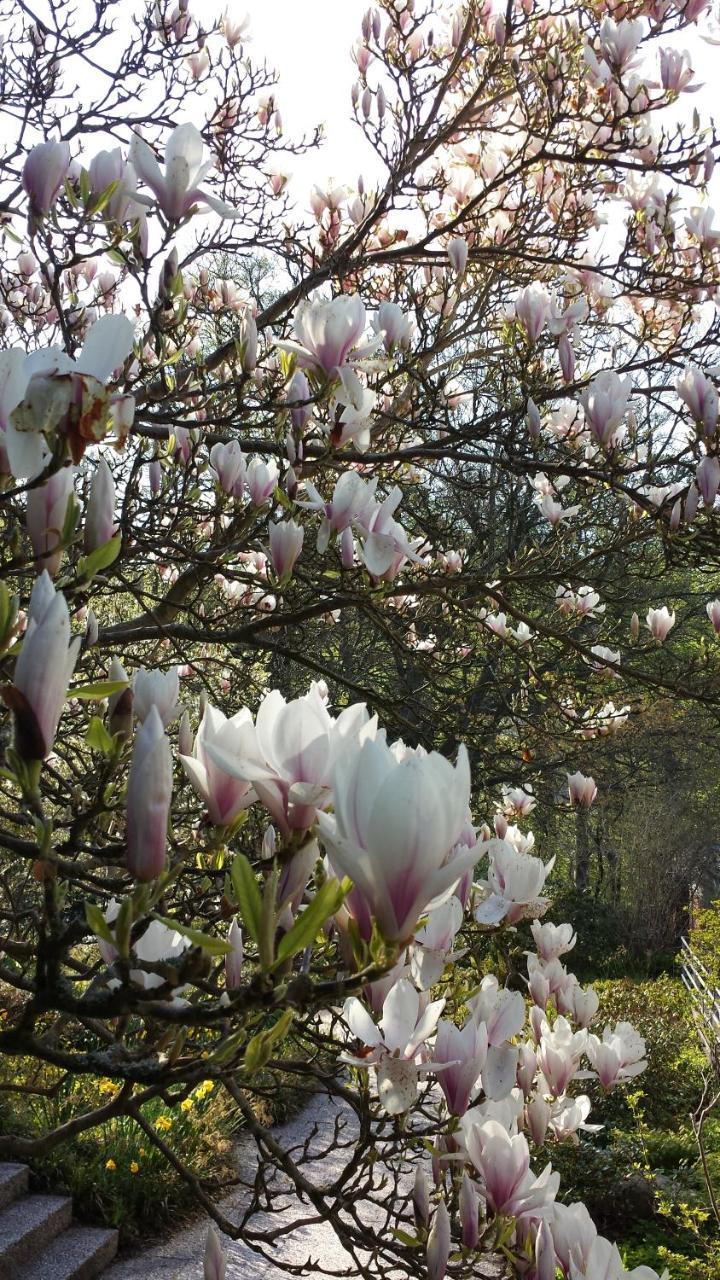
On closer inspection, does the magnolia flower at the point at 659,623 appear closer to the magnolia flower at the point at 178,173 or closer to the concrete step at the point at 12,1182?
the magnolia flower at the point at 178,173

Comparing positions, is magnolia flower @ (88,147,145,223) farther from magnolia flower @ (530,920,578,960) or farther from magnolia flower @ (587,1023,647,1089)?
magnolia flower @ (587,1023,647,1089)

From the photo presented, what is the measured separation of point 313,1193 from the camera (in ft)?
4.77

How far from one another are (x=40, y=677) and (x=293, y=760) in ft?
0.65

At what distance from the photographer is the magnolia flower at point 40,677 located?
68 cm

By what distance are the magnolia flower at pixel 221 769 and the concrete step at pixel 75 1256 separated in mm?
4185

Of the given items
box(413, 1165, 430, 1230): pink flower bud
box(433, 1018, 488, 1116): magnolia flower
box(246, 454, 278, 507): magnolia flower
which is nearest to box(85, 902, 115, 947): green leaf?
box(433, 1018, 488, 1116): magnolia flower

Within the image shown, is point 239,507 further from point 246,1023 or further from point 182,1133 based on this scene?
point 182,1133

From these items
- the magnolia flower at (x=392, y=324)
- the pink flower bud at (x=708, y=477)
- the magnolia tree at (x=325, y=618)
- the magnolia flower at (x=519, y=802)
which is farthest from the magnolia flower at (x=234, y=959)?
the magnolia flower at (x=519, y=802)

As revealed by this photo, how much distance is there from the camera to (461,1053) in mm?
1278

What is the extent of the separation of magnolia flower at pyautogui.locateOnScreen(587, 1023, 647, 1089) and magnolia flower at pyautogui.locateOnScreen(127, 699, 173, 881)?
1.63m

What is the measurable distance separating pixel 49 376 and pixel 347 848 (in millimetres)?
500

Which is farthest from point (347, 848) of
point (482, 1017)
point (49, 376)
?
point (482, 1017)

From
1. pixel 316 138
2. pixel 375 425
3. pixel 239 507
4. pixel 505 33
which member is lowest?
pixel 239 507

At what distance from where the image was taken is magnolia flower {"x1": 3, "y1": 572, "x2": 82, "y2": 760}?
68cm
